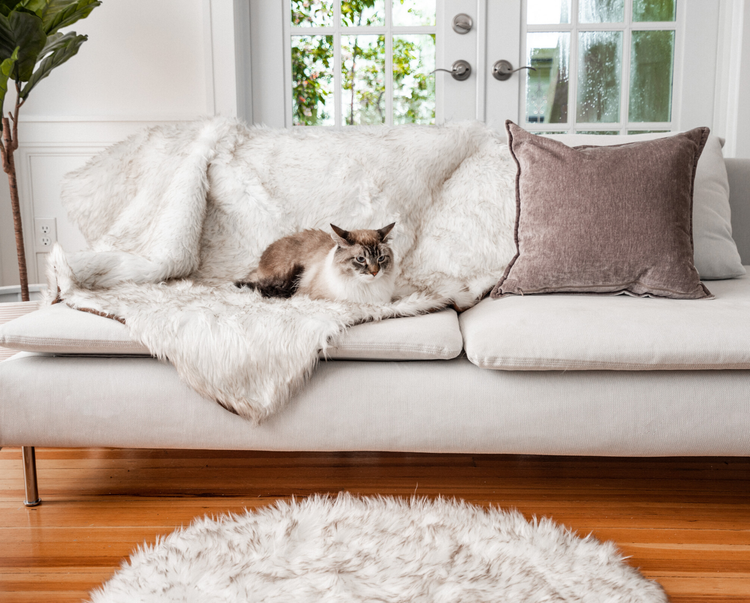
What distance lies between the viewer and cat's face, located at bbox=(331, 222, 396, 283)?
5.20ft

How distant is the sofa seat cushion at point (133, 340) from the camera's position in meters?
1.33

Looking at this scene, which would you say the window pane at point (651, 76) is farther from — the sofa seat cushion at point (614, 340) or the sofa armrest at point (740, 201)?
the sofa seat cushion at point (614, 340)

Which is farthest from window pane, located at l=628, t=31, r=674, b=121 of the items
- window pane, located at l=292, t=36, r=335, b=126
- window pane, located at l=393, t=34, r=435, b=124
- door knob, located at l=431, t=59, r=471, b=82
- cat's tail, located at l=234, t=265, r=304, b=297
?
cat's tail, located at l=234, t=265, r=304, b=297

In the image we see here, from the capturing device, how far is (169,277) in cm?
183

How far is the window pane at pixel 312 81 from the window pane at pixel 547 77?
0.93 m

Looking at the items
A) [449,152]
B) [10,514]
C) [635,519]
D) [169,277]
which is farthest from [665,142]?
[10,514]

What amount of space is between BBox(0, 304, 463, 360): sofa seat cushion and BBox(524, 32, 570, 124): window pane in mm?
1805

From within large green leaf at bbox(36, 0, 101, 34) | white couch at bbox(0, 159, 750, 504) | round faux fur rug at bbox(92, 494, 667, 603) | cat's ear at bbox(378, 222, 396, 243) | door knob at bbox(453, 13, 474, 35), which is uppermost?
door knob at bbox(453, 13, 474, 35)

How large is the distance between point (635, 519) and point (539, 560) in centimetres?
37

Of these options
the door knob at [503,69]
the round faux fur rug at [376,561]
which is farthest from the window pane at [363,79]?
the round faux fur rug at [376,561]

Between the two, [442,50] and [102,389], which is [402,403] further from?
[442,50]

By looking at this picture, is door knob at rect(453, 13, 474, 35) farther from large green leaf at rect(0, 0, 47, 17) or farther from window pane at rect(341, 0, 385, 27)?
large green leaf at rect(0, 0, 47, 17)

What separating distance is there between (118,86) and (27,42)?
0.73 meters

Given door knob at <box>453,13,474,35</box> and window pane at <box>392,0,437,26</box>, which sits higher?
window pane at <box>392,0,437,26</box>
